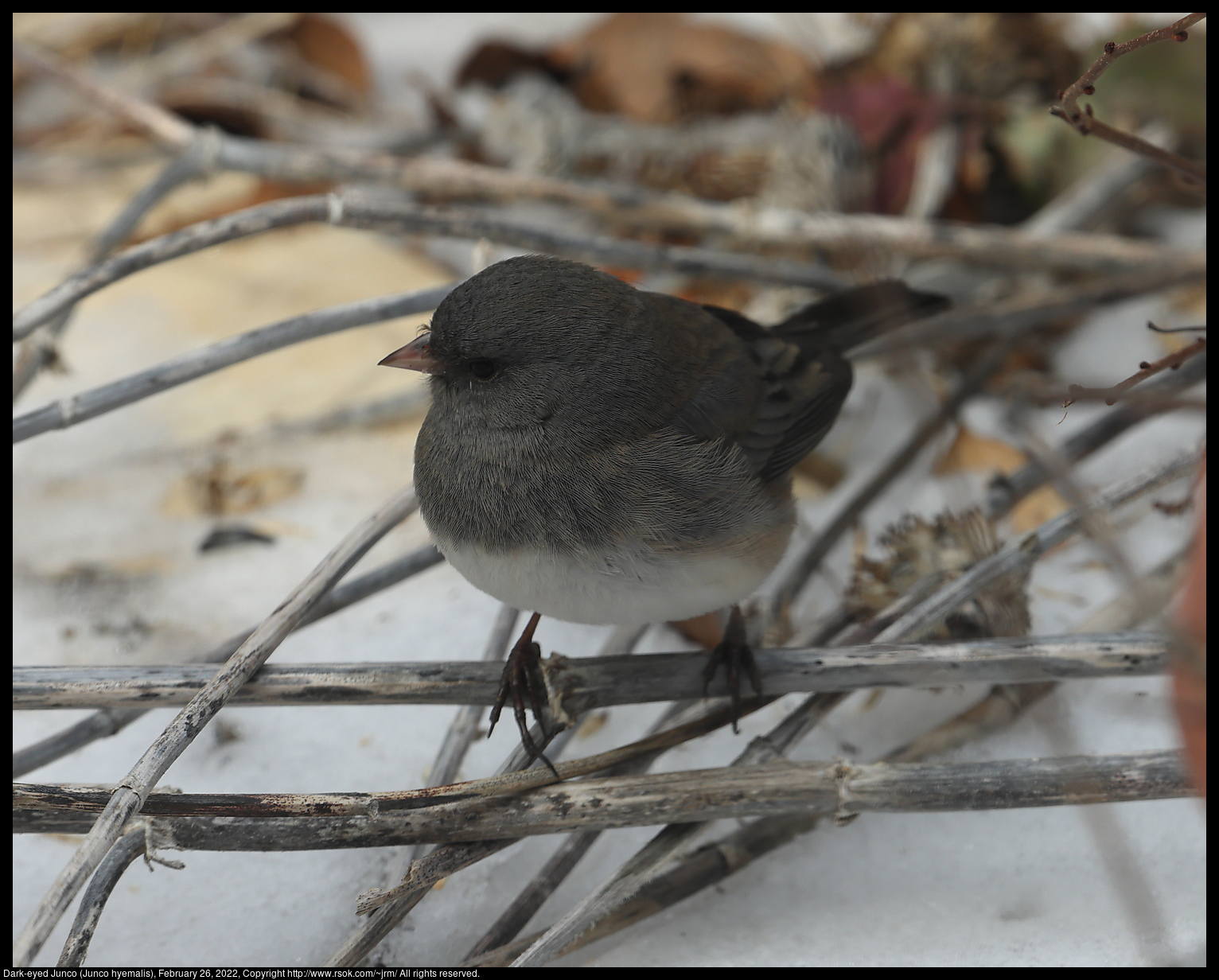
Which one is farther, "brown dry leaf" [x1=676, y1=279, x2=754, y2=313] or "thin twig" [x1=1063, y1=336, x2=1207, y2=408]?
"brown dry leaf" [x1=676, y1=279, x2=754, y2=313]

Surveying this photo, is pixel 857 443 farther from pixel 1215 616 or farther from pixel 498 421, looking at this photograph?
pixel 1215 616

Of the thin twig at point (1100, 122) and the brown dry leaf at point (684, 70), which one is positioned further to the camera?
the brown dry leaf at point (684, 70)

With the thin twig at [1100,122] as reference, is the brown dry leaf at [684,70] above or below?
above

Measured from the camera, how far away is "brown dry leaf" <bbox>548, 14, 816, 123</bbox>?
364 centimetres

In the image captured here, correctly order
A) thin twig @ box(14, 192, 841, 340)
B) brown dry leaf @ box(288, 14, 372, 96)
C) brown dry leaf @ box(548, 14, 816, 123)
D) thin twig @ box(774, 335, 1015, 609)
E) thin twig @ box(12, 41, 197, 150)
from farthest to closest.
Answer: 1. brown dry leaf @ box(288, 14, 372, 96)
2. brown dry leaf @ box(548, 14, 816, 123)
3. thin twig @ box(12, 41, 197, 150)
4. thin twig @ box(774, 335, 1015, 609)
5. thin twig @ box(14, 192, 841, 340)

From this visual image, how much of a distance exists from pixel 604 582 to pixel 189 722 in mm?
609

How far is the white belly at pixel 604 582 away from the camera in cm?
154

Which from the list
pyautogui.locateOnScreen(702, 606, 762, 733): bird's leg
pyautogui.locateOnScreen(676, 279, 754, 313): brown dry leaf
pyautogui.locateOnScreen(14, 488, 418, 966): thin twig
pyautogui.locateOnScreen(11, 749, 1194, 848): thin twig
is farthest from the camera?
pyautogui.locateOnScreen(676, 279, 754, 313): brown dry leaf

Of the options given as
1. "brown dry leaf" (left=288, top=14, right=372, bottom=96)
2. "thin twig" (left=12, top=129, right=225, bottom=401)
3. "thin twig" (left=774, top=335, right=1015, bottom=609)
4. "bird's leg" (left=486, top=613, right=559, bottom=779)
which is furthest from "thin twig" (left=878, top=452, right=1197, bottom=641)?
"brown dry leaf" (left=288, top=14, right=372, bottom=96)

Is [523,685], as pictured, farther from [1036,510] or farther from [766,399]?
[1036,510]

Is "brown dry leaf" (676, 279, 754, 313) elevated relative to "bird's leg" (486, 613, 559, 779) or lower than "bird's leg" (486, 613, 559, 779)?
elevated

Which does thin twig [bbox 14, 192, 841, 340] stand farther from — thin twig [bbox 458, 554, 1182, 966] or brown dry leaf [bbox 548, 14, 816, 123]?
thin twig [bbox 458, 554, 1182, 966]

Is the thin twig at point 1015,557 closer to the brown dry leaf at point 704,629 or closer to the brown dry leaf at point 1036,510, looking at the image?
the brown dry leaf at point 704,629

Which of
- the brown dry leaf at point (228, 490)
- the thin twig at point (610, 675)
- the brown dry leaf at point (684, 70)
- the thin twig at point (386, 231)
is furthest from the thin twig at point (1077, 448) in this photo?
the brown dry leaf at point (684, 70)
